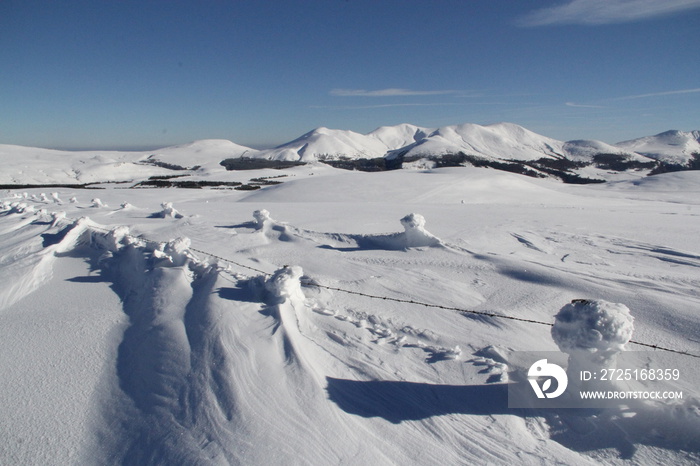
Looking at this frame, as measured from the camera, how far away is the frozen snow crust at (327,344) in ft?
10.3

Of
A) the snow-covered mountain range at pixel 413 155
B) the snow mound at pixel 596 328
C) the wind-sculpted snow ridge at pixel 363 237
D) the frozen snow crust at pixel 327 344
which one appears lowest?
the frozen snow crust at pixel 327 344

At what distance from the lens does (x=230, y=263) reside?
24.7 ft

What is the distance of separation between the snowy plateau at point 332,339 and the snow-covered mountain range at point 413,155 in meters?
34.5

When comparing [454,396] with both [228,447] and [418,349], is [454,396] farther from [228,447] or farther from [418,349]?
[228,447]

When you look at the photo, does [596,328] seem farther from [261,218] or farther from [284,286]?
[261,218]

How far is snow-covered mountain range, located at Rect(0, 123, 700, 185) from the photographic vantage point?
134 ft

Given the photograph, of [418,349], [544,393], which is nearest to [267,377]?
[418,349]

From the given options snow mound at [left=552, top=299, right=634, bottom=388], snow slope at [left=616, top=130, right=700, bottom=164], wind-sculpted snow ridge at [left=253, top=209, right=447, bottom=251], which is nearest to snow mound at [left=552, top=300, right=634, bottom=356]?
snow mound at [left=552, top=299, right=634, bottom=388]

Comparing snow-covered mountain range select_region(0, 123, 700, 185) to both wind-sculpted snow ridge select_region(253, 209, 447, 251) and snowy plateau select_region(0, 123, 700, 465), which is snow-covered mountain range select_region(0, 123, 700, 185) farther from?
snowy plateau select_region(0, 123, 700, 465)

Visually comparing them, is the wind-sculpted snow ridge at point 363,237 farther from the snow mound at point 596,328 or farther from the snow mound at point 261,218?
the snow mound at point 596,328

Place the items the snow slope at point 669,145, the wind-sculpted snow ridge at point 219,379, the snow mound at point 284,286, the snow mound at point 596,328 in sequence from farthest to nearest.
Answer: the snow slope at point 669,145, the snow mound at point 284,286, the snow mound at point 596,328, the wind-sculpted snow ridge at point 219,379

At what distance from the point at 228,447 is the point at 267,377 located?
80cm

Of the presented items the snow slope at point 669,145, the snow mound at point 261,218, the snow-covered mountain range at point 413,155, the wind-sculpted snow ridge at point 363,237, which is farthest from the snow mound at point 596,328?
the snow slope at point 669,145

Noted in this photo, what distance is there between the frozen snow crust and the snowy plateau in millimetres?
21
